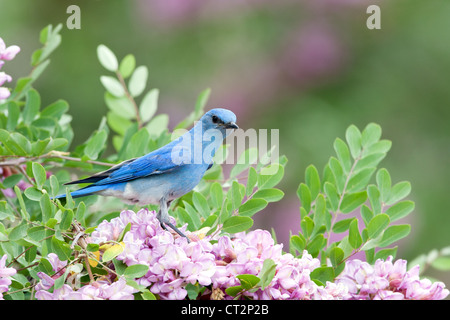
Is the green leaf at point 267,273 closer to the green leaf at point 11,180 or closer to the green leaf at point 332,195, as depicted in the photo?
the green leaf at point 332,195

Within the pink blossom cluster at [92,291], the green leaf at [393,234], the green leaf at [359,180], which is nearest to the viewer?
the pink blossom cluster at [92,291]

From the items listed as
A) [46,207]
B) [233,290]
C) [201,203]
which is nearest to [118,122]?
[201,203]

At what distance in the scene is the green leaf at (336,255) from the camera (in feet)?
6.07

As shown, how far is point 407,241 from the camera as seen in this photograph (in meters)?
4.86

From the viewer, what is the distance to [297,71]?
199 inches

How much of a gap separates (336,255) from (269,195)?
0.25 m

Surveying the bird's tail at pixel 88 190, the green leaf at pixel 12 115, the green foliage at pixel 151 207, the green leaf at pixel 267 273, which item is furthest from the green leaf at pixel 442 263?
the green leaf at pixel 12 115

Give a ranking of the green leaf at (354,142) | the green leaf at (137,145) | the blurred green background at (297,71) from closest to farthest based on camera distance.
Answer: the green leaf at (354,142), the green leaf at (137,145), the blurred green background at (297,71)

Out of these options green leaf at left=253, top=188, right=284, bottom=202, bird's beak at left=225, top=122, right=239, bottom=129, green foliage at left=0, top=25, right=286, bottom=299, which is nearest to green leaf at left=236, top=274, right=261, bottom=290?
green foliage at left=0, top=25, right=286, bottom=299

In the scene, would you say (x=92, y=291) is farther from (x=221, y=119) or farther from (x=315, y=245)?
(x=221, y=119)

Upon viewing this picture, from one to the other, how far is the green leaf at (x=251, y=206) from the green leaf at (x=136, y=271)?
400mm

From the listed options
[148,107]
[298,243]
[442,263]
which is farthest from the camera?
[148,107]
